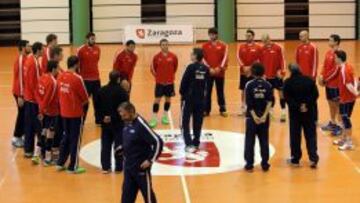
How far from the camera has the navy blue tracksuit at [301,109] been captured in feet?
41.1

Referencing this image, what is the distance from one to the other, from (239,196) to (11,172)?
4.33 meters

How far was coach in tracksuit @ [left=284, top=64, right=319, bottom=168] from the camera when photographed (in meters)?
12.5

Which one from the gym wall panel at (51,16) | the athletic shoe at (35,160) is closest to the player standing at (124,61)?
the athletic shoe at (35,160)

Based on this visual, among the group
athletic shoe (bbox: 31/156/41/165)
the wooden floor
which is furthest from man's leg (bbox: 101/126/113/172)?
athletic shoe (bbox: 31/156/41/165)

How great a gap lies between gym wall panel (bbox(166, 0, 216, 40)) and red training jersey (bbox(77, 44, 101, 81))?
55.2 feet

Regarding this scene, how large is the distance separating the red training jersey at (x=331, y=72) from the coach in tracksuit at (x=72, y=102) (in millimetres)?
5583

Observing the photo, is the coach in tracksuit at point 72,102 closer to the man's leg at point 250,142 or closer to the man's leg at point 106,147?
the man's leg at point 106,147

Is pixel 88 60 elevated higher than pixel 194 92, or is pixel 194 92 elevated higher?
pixel 88 60

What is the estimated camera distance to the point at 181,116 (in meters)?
14.3

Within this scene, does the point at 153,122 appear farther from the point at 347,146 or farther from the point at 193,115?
the point at 347,146

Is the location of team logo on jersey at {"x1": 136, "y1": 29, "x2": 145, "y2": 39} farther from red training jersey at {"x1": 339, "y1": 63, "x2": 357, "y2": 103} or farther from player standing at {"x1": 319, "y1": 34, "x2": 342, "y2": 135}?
red training jersey at {"x1": 339, "y1": 63, "x2": 357, "y2": 103}

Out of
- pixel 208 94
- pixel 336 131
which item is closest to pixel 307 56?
pixel 336 131

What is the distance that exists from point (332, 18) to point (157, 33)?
27.7 ft

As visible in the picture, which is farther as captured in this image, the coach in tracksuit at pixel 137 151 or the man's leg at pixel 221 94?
the man's leg at pixel 221 94
